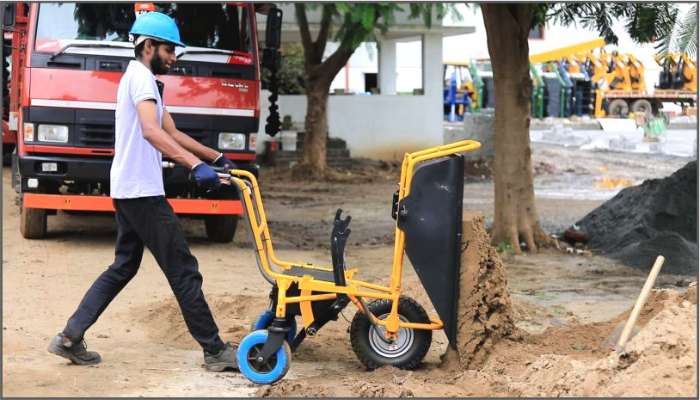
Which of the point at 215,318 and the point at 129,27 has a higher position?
the point at 129,27

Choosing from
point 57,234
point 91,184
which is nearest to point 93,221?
point 57,234

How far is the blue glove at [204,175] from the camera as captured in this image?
5805mm

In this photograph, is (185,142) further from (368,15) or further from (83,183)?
(368,15)

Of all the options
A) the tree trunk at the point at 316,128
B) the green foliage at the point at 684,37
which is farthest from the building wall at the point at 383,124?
the green foliage at the point at 684,37

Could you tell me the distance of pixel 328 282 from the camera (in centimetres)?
620

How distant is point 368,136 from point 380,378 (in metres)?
20.8

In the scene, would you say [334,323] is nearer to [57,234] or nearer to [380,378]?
[380,378]

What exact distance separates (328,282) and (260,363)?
613 millimetres

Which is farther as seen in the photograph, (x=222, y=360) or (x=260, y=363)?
(x=222, y=360)

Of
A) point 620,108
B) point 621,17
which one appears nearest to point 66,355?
point 621,17

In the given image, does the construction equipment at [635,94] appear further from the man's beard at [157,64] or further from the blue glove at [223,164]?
the man's beard at [157,64]

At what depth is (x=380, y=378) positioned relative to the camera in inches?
243

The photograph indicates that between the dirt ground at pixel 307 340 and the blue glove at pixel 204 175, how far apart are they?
3.66 feet

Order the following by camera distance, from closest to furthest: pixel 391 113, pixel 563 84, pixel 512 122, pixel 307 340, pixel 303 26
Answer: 1. pixel 307 340
2. pixel 512 122
3. pixel 303 26
4. pixel 391 113
5. pixel 563 84
